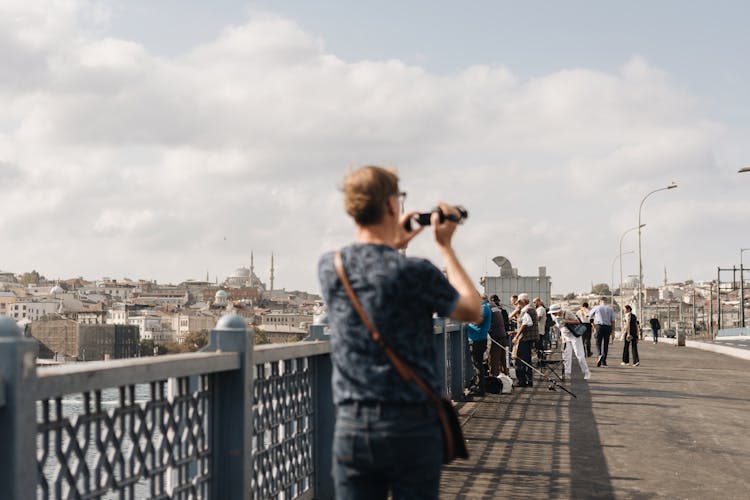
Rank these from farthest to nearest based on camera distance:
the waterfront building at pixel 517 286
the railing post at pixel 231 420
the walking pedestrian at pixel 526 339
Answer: the waterfront building at pixel 517 286 → the walking pedestrian at pixel 526 339 → the railing post at pixel 231 420

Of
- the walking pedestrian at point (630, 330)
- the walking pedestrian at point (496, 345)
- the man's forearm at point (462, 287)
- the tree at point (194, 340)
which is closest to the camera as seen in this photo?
the man's forearm at point (462, 287)

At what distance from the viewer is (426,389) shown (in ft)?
10.1

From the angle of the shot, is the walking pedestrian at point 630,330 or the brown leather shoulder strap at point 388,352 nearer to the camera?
the brown leather shoulder strap at point 388,352

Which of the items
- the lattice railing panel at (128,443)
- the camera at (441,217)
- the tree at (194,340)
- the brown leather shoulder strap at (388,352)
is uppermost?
the camera at (441,217)

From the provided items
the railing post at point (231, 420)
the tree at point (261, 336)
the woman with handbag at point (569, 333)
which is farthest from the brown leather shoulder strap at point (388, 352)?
the tree at point (261, 336)

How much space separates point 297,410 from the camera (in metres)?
5.83

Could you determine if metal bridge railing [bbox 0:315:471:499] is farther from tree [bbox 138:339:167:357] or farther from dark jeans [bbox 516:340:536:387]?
tree [bbox 138:339:167:357]

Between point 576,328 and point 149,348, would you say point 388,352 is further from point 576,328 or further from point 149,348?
point 149,348

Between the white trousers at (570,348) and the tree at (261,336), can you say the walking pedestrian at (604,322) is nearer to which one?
the white trousers at (570,348)

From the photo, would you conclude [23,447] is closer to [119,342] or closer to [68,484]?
[68,484]

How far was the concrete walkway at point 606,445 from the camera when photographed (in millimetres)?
7312

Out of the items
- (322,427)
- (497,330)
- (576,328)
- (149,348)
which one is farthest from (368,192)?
(149,348)

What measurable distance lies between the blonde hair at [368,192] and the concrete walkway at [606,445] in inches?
162

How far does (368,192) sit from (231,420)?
1885mm
